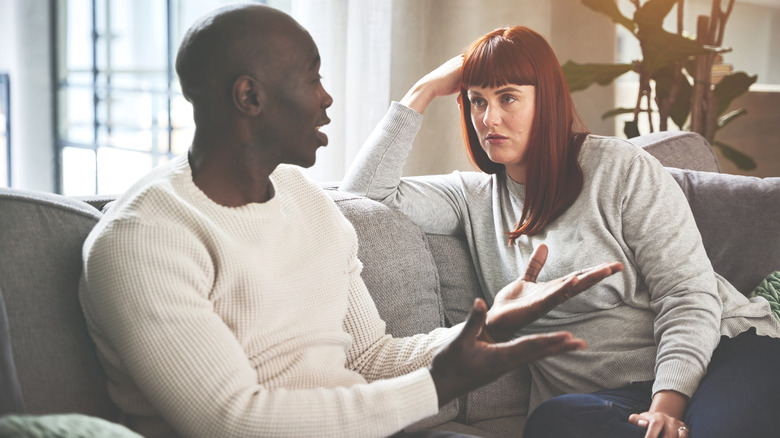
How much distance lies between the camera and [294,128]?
111cm

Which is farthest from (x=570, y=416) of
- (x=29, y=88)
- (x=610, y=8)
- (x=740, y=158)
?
(x=740, y=158)

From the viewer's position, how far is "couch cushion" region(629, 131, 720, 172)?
2146 mm

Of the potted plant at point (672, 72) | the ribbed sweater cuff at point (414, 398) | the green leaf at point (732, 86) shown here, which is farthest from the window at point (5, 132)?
the green leaf at point (732, 86)

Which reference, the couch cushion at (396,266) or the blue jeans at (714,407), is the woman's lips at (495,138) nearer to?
the couch cushion at (396,266)

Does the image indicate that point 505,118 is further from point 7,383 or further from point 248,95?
point 7,383

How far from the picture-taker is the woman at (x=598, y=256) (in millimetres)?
1378

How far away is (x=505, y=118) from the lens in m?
1.60

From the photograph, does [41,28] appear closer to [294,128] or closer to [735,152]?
[294,128]

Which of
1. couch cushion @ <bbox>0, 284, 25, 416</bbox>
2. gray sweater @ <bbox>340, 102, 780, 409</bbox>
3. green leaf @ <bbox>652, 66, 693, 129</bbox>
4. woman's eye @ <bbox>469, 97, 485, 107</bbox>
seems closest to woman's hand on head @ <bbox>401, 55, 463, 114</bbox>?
woman's eye @ <bbox>469, 97, 485, 107</bbox>

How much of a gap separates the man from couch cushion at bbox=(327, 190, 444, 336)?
1.00 ft

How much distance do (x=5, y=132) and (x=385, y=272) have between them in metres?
1.71

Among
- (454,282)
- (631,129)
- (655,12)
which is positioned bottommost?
(454,282)

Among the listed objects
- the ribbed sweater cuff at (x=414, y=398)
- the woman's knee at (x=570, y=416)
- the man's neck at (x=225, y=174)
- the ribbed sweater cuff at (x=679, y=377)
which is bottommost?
the woman's knee at (x=570, y=416)

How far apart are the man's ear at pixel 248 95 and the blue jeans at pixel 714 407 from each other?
757mm
